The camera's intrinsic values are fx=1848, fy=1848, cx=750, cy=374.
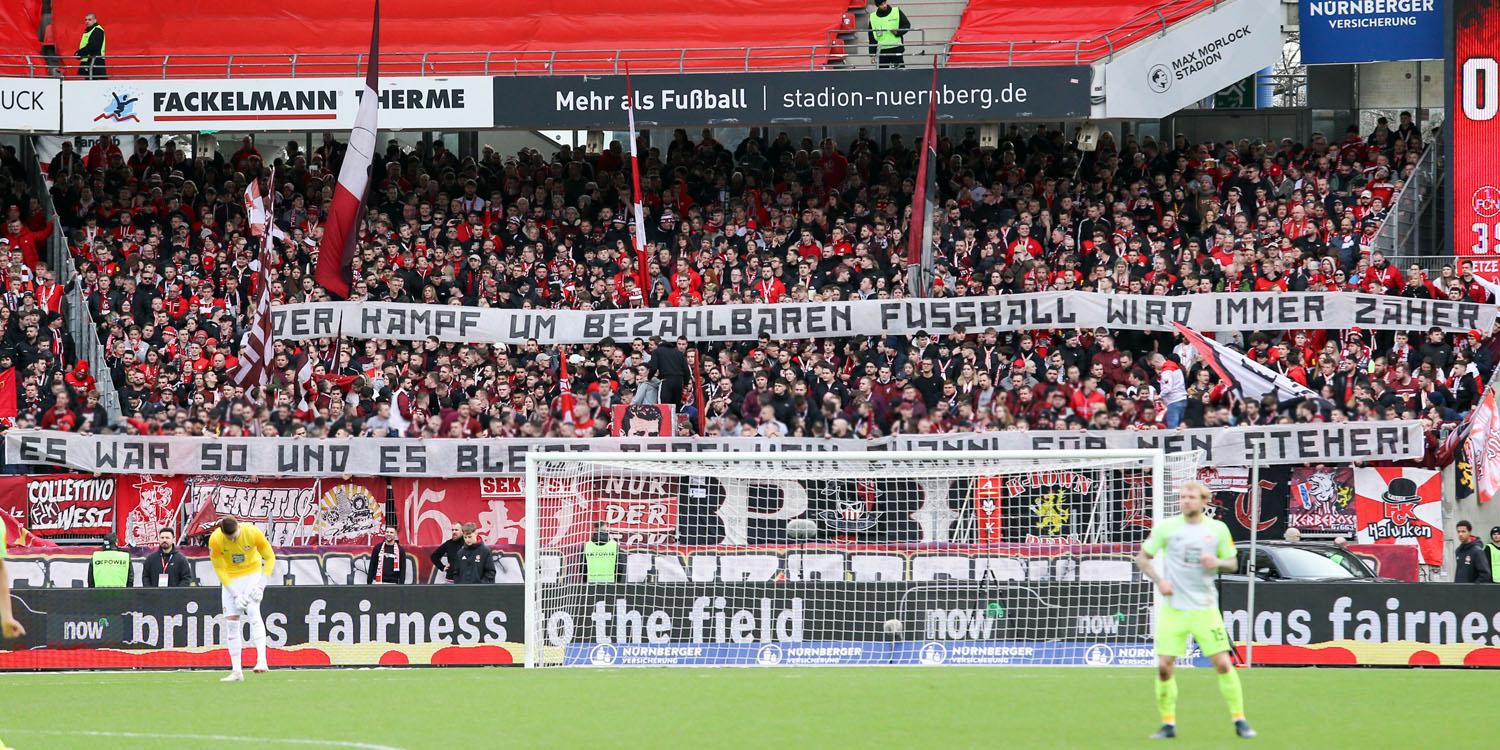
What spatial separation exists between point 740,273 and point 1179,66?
7.26 metres

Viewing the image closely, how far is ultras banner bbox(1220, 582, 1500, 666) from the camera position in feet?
59.2

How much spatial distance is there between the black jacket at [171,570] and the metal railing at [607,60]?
34.2 ft

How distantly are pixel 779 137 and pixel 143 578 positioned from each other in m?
12.9

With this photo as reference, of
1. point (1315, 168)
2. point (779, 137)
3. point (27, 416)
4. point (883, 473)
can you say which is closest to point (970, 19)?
point (779, 137)

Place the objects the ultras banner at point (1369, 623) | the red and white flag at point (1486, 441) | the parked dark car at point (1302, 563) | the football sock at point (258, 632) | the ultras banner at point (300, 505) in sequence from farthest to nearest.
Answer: the ultras banner at point (300, 505) < the red and white flag at point (1486, 441) < the parked dark car at point (1302, 563) < the ultras banner at point (1369, 623) < the football sock at point (258, 632)

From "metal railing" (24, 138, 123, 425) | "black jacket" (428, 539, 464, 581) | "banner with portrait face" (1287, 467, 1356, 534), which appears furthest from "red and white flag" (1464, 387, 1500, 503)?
"metal railing" (24, 138, 123, 425)

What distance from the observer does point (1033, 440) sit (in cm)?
2155

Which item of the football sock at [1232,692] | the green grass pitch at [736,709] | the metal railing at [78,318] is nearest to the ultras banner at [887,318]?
the metal railing at [78,318]

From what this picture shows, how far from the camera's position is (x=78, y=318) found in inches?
1049

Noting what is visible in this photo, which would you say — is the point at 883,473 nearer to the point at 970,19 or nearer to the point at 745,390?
the point at 745,390

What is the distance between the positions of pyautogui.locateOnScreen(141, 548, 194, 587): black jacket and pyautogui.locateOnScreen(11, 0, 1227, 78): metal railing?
10436mm

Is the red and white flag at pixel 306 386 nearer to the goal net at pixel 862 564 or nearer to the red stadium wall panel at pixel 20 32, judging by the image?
the goal net at pixel 862 564

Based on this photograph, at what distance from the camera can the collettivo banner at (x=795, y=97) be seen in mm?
27297

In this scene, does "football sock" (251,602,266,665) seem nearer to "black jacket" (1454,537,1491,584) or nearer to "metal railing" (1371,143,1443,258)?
"black jacket" (1454,537,1491,584)
